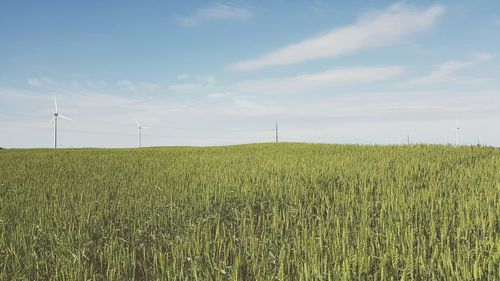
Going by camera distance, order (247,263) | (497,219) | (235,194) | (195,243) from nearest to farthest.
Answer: (247,263), (195,243), (497,219), (235,194)

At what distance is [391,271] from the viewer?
4.14 metres

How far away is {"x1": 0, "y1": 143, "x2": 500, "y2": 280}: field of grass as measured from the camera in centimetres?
→ 426

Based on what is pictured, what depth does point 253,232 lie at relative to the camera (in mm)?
5895

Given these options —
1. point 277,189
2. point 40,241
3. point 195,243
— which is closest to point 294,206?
point 277,189

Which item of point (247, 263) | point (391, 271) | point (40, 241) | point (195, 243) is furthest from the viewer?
point (40, 241)

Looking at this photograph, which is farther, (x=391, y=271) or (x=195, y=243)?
(x=195, y=243)

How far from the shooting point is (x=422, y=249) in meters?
4.69

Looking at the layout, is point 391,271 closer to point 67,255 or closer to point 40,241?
point 67,255

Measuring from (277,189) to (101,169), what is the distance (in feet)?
28.3

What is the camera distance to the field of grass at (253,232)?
4.26 meters

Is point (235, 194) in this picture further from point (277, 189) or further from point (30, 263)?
point (30, 263)

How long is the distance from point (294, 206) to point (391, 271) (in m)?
3.69

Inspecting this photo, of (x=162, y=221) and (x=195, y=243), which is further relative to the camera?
(x=162, y=221)

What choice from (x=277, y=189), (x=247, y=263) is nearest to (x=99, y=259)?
(x=247, y=263)
